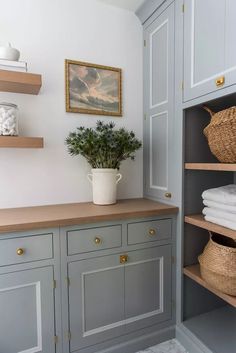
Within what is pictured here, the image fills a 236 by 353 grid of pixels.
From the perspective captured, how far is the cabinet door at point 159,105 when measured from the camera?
1.62 m

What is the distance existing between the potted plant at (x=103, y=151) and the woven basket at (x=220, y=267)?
0.71 metres

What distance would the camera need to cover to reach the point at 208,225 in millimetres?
1361

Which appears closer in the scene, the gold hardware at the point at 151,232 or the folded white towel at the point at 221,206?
the folded white towel at the point at 221,206

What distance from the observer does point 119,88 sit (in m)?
1.90

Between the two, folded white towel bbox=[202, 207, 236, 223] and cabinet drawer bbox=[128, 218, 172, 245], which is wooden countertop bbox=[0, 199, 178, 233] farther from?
folded white towel bbox=[202, 207, 236, 223]

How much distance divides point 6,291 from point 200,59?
163 cm

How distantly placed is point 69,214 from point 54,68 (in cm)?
106

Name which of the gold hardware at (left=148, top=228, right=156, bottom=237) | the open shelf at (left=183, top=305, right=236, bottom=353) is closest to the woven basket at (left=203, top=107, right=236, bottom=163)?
the gold hardware at (left=148, top=228, right=156, bottom=237)

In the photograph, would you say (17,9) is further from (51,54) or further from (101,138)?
(101,138)

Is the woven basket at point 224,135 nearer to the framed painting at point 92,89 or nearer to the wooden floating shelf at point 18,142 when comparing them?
the framed painting at point 92,89

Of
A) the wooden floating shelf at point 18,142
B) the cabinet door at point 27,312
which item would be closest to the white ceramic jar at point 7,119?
the wooden floating shelf at point 18,142

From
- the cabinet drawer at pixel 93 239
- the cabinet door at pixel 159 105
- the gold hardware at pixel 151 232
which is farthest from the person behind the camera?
the cabinet door at pixel 159 105

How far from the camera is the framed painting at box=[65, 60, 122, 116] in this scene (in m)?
1.75

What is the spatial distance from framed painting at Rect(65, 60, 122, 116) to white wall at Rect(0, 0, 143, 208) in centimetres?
5
